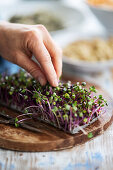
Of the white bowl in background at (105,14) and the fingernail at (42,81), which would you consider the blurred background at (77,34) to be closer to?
the white bowl in background at (105,14)

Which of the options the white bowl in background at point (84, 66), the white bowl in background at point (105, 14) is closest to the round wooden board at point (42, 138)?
the white bowl in background at point (84, 66)

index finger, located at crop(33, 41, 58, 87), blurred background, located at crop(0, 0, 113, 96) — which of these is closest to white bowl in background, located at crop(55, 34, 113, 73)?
blurred background, located at crop(0, 0, 113, 96)

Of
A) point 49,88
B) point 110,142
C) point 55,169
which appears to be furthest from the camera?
point 49,88

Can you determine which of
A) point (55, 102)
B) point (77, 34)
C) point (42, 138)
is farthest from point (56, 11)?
point (42, 138)

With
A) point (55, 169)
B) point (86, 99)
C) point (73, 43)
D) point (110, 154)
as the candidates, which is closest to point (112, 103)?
point (86, 99)

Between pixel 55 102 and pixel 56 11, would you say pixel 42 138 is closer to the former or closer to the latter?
pixel 55 102

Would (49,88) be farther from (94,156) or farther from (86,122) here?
(94,156)
